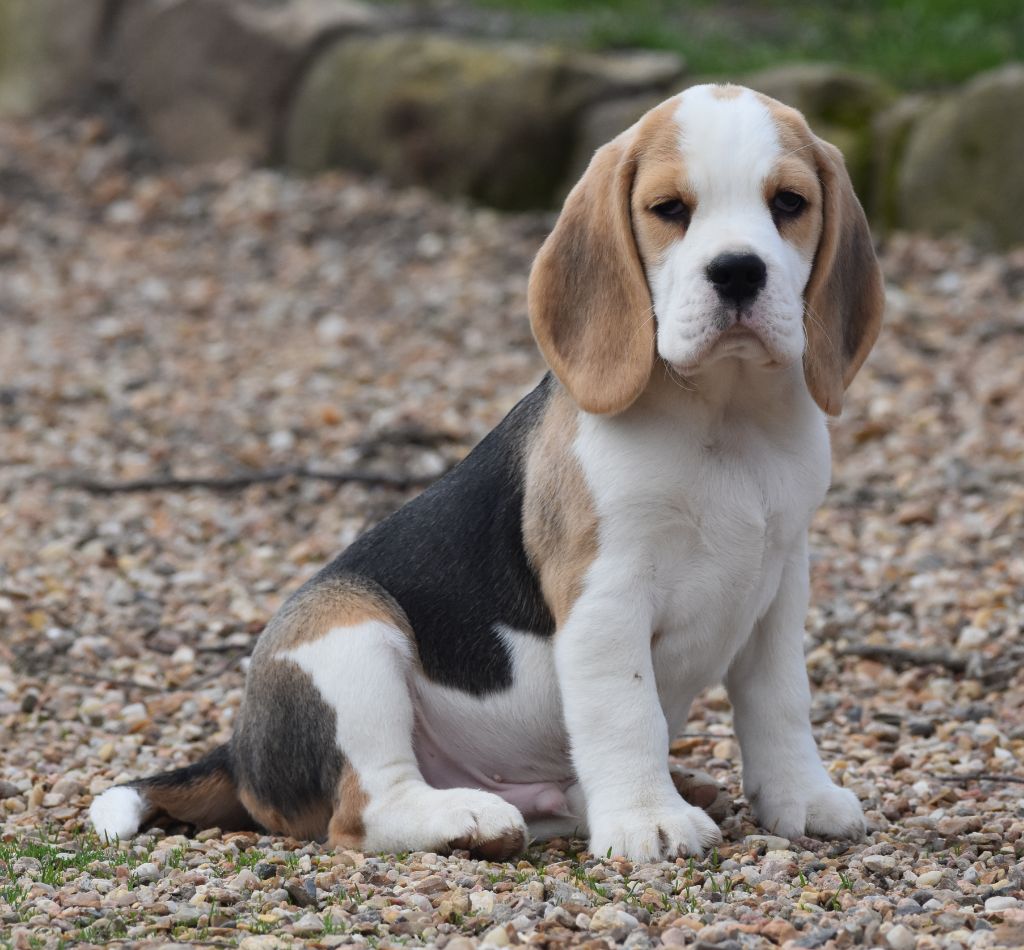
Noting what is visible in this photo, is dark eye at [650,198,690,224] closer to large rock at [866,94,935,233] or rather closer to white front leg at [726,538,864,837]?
white front leg at [726,538,864,837]

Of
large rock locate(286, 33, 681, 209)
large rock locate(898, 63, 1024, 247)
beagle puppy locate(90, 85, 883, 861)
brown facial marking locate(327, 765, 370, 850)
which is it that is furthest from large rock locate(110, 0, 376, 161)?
brown facial marking locate(327, 765, 370, 850)

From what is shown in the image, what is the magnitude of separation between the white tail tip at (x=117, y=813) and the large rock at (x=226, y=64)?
9.52 metres

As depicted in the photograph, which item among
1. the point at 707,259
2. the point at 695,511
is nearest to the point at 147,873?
the point at 695,511

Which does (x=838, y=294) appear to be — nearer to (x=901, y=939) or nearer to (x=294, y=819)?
(x=901, y=939)

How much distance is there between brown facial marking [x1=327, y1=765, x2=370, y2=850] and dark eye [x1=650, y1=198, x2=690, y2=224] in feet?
5.68

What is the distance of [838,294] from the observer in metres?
4.60

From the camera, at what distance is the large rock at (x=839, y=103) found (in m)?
11.4

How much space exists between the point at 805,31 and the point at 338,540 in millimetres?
8111

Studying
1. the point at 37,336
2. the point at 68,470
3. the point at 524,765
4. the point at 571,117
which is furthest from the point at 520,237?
the point at 524,765

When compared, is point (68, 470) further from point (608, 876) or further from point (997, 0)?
point (997, 0)

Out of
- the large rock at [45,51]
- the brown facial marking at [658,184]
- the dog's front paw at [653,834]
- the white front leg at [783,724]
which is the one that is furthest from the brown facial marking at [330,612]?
the large rock at [45,51]

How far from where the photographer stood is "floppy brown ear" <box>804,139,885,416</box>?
4.51m

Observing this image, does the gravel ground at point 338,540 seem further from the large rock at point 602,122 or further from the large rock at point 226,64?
the large rock at point 602,122

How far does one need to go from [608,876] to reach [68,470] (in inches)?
214
